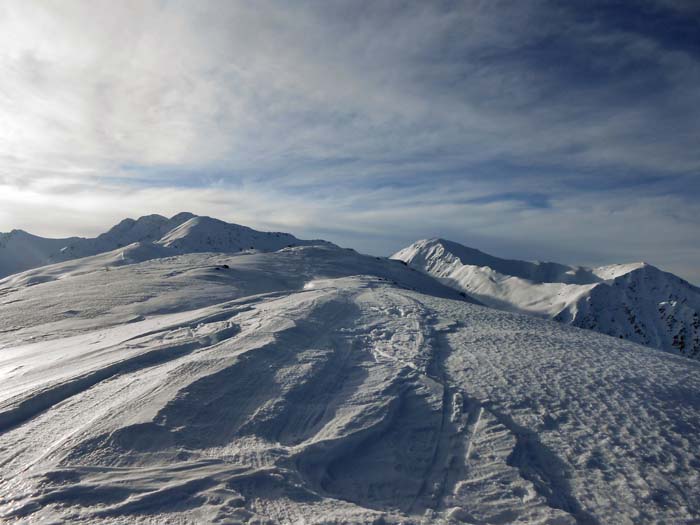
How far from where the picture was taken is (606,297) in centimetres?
11219

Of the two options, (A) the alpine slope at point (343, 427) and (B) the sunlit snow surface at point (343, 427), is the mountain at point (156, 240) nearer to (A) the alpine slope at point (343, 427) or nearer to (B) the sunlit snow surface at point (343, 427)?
(B) the sunlit snow surface at point (343, 427)

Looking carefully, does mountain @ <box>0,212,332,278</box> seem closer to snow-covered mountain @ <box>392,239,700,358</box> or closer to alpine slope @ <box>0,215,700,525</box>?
snow-covered mountain @ <box>392,239,700,358</box>

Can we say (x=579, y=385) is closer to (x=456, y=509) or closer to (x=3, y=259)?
(x=456, y=509)

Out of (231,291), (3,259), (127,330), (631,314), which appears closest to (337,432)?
(127,330)

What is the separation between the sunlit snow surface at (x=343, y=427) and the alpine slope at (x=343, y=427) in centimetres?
3

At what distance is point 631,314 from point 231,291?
132 m

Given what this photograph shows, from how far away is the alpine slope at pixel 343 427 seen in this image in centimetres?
497

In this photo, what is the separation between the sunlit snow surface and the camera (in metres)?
4.98

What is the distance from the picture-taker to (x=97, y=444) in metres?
5.84

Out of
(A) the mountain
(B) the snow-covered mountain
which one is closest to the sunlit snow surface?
(B) the snow-covered mountain

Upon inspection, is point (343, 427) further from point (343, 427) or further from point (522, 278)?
point (522, 278)

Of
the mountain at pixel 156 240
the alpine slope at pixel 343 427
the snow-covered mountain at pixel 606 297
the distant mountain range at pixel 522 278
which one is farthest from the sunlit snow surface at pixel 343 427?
the mountain at pixel 156 240

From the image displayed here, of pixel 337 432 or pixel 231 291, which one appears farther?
pixel 231 291

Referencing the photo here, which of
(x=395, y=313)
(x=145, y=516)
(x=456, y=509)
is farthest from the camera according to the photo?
(x=395, y=313)
